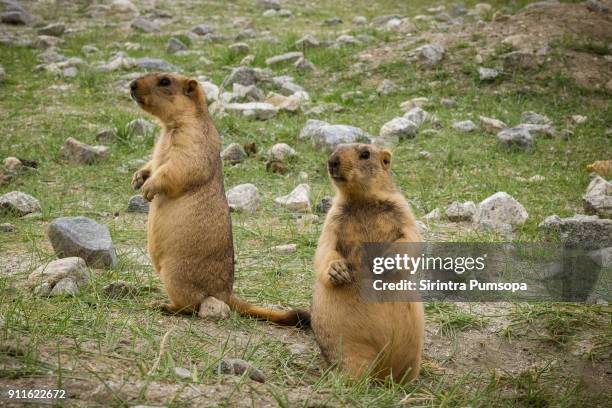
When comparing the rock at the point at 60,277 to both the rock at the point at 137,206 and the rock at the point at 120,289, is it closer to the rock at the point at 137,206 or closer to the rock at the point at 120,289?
the rock at the point at 120,289

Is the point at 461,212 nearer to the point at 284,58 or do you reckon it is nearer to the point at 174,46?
the point at 284,58

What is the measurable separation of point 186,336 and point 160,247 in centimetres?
96

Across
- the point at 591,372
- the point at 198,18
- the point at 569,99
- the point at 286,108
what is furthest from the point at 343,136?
the point at 198,18

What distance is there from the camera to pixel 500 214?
6.86 meters

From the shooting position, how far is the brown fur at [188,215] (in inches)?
193

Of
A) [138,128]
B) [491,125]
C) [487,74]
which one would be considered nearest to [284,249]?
[138,128]

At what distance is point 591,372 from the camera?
4672 millimetres

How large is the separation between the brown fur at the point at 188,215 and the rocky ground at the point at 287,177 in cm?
22

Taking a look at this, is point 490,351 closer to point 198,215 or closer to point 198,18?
point 198,215

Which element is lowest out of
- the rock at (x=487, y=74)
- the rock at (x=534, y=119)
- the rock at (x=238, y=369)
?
the rock at (x=534, y=119)

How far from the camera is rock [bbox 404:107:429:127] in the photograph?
978cm

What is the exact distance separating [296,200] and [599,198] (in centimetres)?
295

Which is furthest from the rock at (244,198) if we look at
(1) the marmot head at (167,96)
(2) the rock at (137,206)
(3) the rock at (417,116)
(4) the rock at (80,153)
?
(3) the rock at (417,116)

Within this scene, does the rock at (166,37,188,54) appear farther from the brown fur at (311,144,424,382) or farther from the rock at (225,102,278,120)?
the brown fur at (311,144,424,382)
